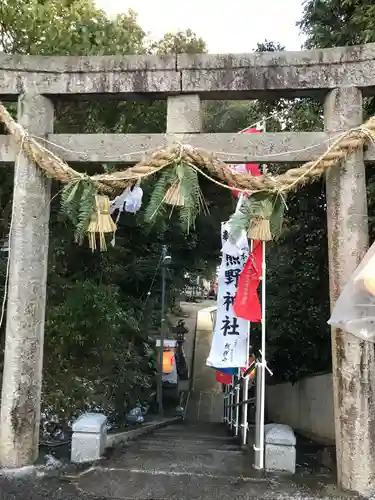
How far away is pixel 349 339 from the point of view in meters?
4.87

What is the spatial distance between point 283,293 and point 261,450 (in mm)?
4428

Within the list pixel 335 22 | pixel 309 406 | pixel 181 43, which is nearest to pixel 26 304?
pixel 309 406

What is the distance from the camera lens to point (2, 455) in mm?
5062

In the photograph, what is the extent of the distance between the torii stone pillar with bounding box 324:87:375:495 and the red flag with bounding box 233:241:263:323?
1002mm

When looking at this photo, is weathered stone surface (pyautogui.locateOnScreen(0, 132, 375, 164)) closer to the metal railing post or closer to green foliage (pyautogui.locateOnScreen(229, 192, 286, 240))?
green foliage (pyautogui.locateOnScreen(229, 192, 286, 240))

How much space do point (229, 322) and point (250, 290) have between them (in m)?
0.62

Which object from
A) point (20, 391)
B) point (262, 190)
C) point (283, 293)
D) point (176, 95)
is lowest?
point (20, 391)

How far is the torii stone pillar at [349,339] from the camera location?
469 centimetres

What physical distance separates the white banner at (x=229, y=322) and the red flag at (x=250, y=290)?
34 centimetres

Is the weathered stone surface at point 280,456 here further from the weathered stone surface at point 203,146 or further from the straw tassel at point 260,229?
the weathered stone surface at point 203,146

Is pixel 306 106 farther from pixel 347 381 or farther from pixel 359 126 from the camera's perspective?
pixel 347 381

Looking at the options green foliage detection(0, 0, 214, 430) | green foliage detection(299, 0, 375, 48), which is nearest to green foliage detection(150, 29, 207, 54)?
green foliage detection(0, 0, 214, 430)

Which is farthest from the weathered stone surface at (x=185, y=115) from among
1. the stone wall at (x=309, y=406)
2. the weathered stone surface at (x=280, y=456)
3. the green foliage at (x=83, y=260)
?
the stone wall at (x=309, y=406)

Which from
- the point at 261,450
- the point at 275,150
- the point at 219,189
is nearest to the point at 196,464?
the point at 261,450
